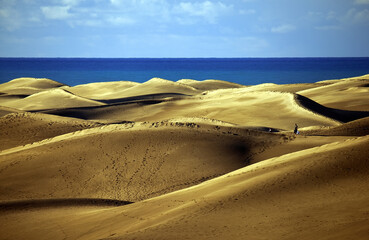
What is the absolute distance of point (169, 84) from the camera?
63.8 metres

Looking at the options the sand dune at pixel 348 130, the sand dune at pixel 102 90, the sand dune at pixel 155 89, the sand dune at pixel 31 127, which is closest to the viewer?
the sand dune at pixel 348 130

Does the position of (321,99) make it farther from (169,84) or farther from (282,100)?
(169,84)

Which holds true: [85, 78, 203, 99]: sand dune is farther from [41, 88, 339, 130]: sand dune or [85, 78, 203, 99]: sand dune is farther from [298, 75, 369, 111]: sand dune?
[298, 75, 369, 111]: sand dune

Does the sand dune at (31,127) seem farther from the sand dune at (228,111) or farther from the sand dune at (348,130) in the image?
the sand dune at (348,130)

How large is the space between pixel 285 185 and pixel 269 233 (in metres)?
3.15

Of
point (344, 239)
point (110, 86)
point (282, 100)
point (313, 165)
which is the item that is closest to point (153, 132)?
point (313, 165)

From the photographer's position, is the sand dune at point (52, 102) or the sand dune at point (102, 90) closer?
the sand dune at point (52, 102)

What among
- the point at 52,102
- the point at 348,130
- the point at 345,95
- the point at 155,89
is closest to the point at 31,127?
the point at 348,130

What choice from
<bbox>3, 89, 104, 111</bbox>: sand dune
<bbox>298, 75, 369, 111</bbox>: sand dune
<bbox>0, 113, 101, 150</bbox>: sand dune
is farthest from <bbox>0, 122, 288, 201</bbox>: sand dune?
<bbox>3, 89, 104, 111</bbox>: sand dune

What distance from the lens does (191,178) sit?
17.6 m

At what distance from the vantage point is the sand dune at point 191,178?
966cm

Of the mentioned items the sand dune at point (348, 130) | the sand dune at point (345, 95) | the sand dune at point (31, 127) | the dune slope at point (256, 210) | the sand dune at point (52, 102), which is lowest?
the dune slope at point (256, 210)

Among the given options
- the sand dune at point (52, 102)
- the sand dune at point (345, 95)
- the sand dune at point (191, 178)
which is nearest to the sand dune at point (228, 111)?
the sand dune at point (191, 178)

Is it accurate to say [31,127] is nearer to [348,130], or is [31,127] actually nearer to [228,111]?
[228,111]
